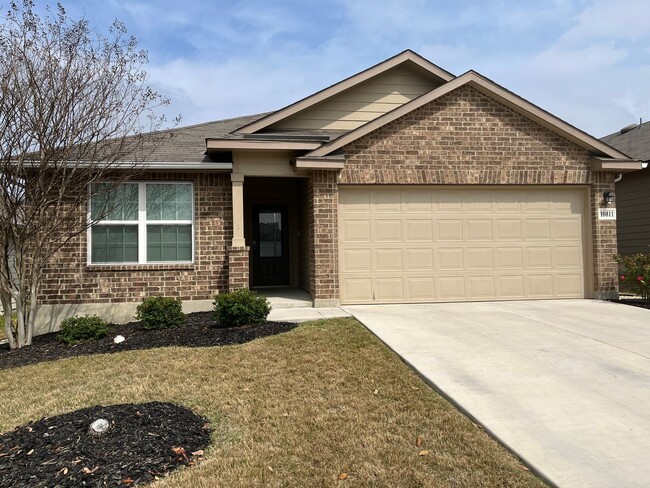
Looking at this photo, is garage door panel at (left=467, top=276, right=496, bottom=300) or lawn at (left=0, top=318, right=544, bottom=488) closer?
lawn at (left=0, top=318, right=544, bottom=488)

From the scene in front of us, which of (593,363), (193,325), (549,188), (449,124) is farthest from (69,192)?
(549,188)

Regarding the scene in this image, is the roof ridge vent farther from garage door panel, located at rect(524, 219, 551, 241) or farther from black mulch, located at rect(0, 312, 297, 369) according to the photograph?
black mulch, located at rect(0, 312, 297, 369)

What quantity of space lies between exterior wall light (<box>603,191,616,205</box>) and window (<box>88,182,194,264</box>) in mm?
9019

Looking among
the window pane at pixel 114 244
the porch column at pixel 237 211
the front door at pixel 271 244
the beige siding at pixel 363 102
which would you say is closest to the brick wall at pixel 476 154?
the beige siding at pixel 363 102

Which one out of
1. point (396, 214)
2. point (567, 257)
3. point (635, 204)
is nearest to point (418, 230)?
point (396, 214)

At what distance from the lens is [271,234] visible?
13.8 m

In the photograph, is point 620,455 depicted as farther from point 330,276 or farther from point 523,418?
point 330,276

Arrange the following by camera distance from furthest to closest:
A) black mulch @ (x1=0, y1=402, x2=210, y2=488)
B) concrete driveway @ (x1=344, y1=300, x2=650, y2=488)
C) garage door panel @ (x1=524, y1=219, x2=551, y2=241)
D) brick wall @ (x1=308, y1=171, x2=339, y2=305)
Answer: garage door panel @ (x1=524, y1=219, x2=551, y2=241) → brick wall @ (x1=308, y1=171, x2=339, y2=305) → concrete driveway @ (x1=344, y1=300, x2=650, y2=488) → black mulch @ (x1=0, y1=402, x2=210, y2=488)

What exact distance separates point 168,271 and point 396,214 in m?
4.97

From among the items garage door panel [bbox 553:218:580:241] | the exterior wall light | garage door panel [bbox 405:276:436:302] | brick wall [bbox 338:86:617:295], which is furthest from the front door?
the exterior wall light

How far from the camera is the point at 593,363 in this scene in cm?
587

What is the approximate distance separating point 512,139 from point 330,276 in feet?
16.3

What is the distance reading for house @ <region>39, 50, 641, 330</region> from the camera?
985 cm

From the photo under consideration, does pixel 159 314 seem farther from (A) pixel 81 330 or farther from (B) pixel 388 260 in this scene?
(B) pixel 388 260
